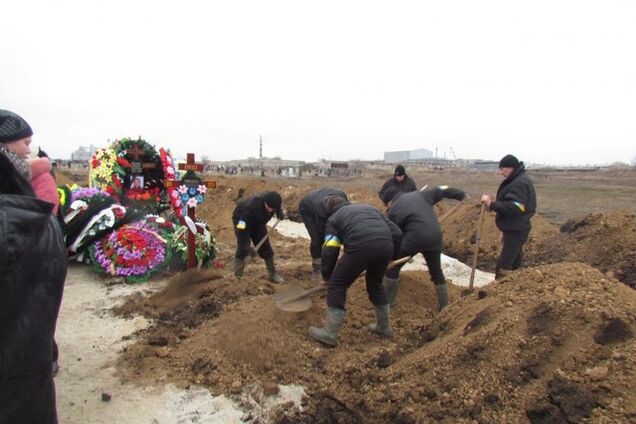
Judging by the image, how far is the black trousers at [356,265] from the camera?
3.90 metres

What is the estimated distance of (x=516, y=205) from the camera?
509cm

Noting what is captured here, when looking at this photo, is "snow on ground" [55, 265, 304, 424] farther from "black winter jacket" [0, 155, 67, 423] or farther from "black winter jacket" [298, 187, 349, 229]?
"black winter jacket" [298, 187, 349, 229]

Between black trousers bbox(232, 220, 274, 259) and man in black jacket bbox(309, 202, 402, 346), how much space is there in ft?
7.13

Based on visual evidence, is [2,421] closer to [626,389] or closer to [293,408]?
[293,408]

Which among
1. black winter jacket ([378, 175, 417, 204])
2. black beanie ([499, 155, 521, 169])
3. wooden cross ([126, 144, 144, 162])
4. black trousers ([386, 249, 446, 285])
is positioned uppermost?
wooden cross ([126, 144, 144, 162])

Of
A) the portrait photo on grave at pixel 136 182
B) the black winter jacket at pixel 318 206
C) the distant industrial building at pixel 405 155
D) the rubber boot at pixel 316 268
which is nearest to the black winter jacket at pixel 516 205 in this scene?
the black winter jacket at pixel 318 206

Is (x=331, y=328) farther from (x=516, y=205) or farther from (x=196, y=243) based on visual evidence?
(x=196, y=243)

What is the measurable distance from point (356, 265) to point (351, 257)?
87mm

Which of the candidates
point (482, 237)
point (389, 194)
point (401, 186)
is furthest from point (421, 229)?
point (482, 237)

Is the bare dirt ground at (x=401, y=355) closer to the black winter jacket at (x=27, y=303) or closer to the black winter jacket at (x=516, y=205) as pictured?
the black winter jacket at (x=516, y=205)

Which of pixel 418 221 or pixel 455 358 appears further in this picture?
pixel 418 221

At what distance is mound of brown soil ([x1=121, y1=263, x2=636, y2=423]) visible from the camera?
2.74 meters

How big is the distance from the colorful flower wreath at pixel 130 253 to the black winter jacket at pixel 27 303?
5073mm

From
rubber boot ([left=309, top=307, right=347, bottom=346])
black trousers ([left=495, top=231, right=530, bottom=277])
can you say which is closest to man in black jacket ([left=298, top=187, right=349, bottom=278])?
rubber boot ([left=309, top=307, right=347, bottom=346])
